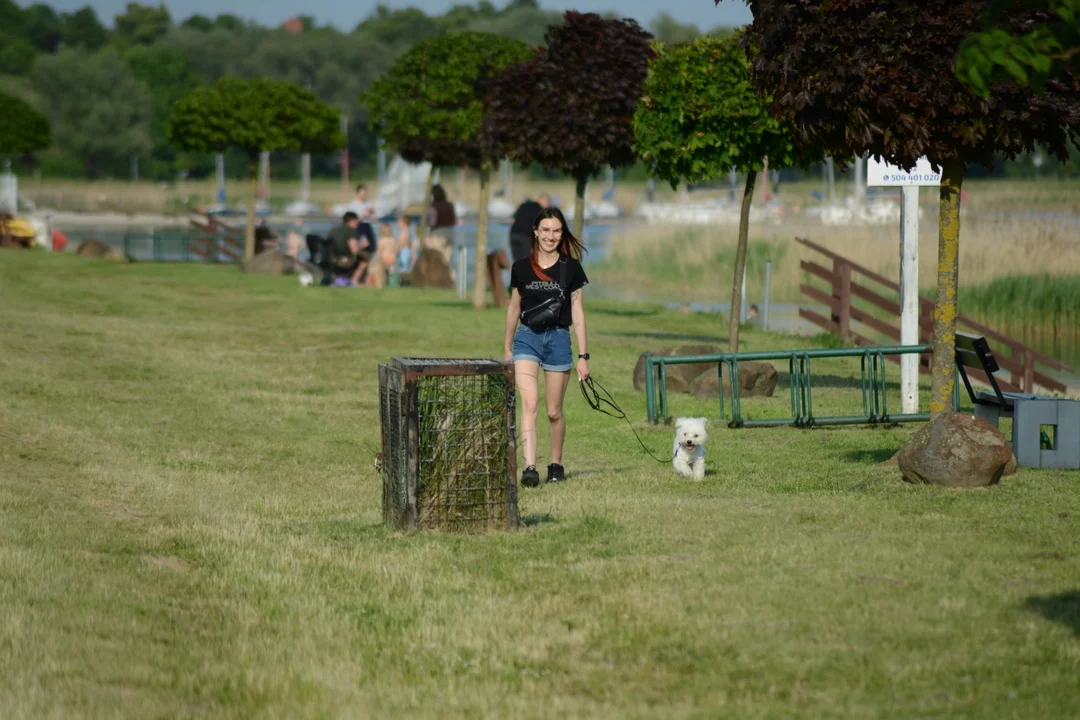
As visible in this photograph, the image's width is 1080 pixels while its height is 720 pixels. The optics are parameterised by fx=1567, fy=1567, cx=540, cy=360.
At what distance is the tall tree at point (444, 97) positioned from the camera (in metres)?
29.4

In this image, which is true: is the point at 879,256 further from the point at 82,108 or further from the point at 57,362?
the point at 82,108

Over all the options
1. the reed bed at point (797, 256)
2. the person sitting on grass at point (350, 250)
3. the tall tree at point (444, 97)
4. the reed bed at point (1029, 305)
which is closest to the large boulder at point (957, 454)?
the reed bed at point (1029, 305)

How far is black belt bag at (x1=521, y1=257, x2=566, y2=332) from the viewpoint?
33.9 ft

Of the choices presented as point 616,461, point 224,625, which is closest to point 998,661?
point 224,625

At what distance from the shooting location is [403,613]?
272 inches

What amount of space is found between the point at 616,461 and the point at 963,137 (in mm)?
3673

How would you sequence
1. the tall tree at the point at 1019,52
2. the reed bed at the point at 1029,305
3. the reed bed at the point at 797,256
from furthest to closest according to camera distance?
the reed bed at the point at 797,256
the reed bed at the point at 1029,305
the tall tree at the point at 1019,52

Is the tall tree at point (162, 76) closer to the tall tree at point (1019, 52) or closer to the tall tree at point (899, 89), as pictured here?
the tall tree at point (899, 89)

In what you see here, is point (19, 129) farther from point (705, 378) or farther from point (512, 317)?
point (512, 317)

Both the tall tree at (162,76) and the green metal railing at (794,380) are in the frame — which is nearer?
the green metal railing at (794,380)

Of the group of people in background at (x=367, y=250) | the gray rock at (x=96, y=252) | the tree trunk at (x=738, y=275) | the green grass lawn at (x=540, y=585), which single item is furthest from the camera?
the gray rock at (x=96, y=252)

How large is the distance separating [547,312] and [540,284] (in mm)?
206

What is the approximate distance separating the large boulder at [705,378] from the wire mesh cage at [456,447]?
7545 mm

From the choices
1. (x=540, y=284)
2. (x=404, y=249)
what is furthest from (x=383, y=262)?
(x=540, y=284)
